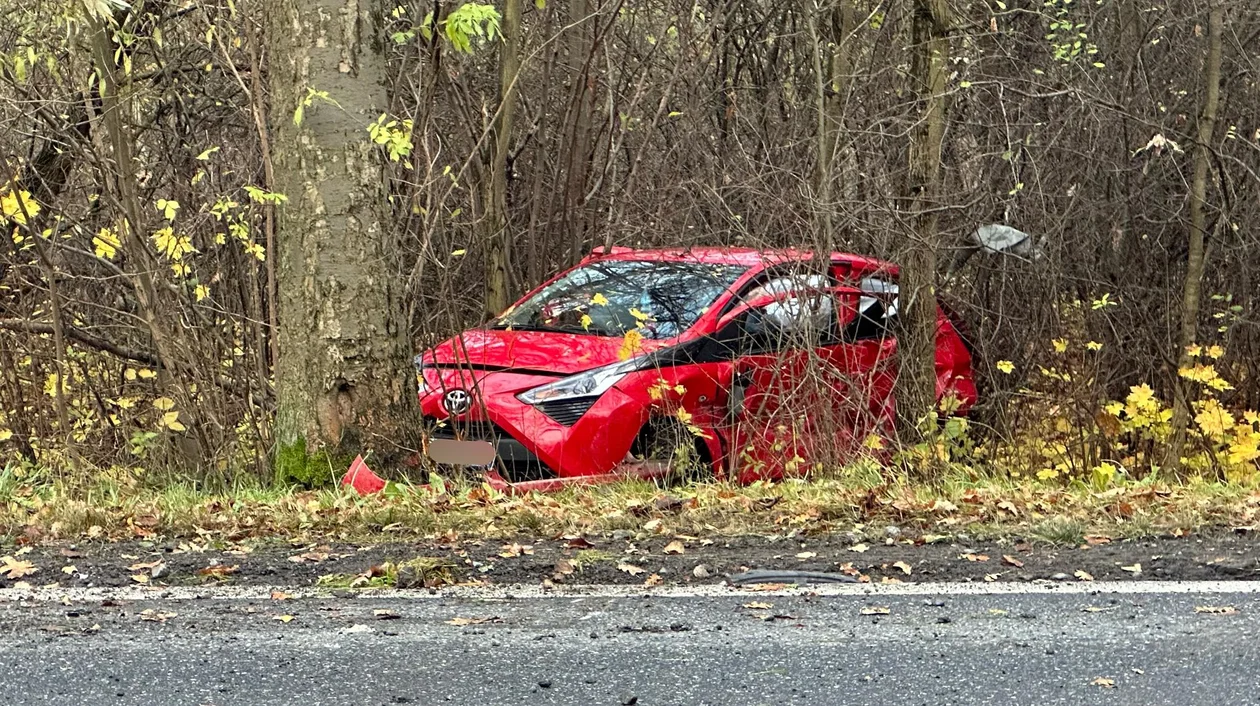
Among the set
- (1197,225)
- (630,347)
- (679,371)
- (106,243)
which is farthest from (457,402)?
(1197,225)

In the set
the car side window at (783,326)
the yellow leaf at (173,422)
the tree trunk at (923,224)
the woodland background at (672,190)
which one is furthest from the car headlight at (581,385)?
the yellow leaf at (173,422)

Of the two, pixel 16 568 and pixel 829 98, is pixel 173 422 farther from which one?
pixel 829 98

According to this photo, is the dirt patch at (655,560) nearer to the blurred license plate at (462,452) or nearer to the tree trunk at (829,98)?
the blurred license plate at (462,452)

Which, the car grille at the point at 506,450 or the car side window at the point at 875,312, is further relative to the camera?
the car side window at the point at 875,312

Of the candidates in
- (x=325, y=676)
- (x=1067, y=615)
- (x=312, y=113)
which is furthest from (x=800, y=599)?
(x=312, y=113)

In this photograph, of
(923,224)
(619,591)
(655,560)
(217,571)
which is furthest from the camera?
(923,224)

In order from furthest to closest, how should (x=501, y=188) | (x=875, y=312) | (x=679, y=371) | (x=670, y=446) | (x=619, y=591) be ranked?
(x=501, y=188) < (x=875, y=312) < (x=679, y=371) < (x=670, y=446) < (x=619, y=591)

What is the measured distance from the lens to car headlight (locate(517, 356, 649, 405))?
7414 mm

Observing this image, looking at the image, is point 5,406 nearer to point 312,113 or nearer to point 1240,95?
point 312,113

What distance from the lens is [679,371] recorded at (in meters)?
7.67

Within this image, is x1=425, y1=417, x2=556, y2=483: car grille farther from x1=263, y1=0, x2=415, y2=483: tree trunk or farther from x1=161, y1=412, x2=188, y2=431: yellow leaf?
x1=161, y1=412, x2=188, y2=431: yellow leaf

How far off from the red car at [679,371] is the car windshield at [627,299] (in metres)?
0.01

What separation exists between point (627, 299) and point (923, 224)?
2111 millimetres

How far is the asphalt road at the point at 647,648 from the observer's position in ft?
11.4
